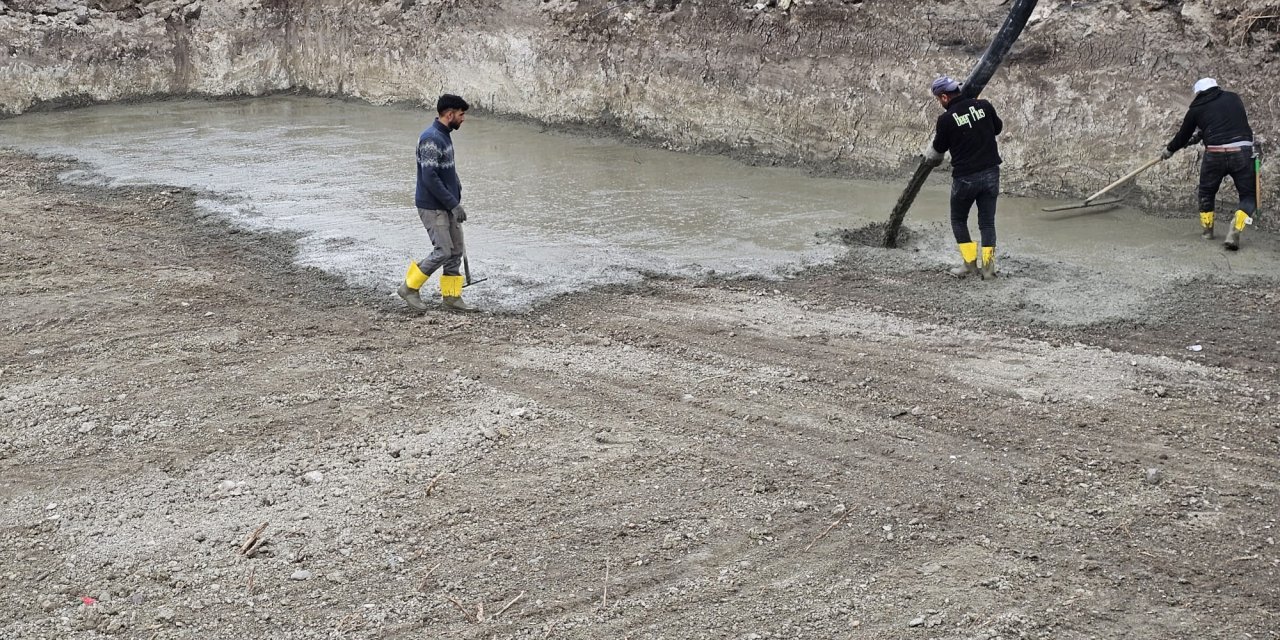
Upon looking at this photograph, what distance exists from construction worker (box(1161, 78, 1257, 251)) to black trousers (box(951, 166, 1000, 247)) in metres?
2.05

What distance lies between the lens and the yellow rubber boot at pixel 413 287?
7.90m

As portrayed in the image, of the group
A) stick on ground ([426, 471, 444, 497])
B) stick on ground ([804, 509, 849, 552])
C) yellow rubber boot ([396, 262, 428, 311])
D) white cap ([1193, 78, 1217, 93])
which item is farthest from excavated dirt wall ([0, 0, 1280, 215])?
stick on ground ([426, 471, 444, 497])

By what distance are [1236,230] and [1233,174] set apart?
0.50 meters

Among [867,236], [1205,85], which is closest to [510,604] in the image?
[867,236]

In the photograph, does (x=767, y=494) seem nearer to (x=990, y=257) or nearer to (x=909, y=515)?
(x=909, y=515)

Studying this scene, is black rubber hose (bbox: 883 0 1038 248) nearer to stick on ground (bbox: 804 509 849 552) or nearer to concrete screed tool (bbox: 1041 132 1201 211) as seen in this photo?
concrete screed tool (bbox: 1041 132 1201 211)

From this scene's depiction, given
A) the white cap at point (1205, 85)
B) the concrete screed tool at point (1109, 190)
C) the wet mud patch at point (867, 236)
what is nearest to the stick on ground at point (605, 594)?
the wet mud patch at point (867, 236)

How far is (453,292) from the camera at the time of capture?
798 centimetres

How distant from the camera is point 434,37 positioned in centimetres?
1764

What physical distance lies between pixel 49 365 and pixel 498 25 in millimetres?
11099

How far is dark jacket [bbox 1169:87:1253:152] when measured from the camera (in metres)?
8.88

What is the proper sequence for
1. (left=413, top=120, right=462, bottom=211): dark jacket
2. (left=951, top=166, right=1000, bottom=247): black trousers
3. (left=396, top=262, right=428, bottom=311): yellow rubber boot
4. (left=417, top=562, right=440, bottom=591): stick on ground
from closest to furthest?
(left=417, top=562, right=440, bottom=591): stick on ground → (left=413, top=120, right=462, bottom=211): dark jacket → (left=396, top=262, right=428, bottom=311): yellow rubber boot → (left=951, top=166, right=1000, bottom=247): black trousers

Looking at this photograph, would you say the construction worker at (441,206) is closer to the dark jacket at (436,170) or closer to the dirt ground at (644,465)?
the dark jacket at (436,170)

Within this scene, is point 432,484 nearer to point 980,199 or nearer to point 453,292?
point 453,292
